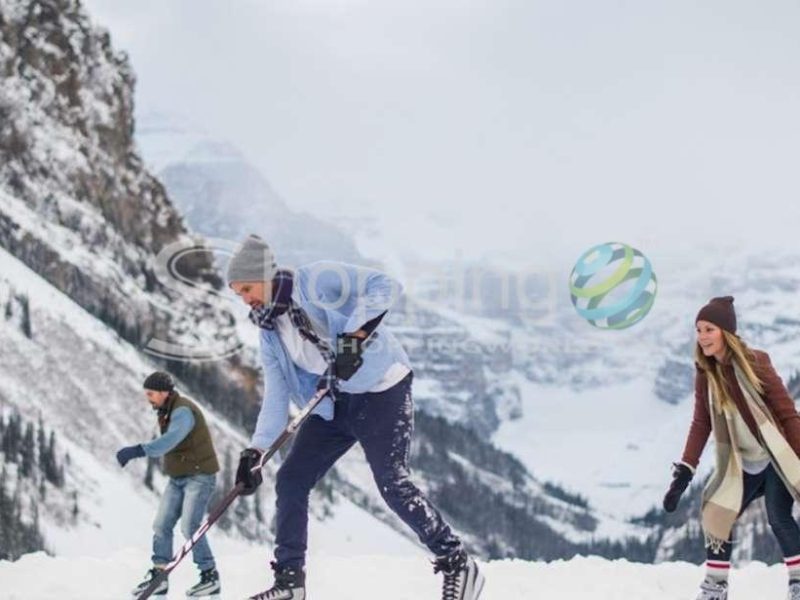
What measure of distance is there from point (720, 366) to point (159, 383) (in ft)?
14.3

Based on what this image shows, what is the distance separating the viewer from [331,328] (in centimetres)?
665

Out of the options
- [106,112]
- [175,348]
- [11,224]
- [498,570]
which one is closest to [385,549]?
[175,348]

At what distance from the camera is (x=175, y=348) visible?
381ft

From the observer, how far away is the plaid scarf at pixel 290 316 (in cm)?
650

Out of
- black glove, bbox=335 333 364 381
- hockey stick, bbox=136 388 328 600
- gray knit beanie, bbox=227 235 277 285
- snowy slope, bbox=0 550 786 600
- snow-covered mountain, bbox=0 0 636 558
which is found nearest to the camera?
black glove, bbox=335 333 364 381

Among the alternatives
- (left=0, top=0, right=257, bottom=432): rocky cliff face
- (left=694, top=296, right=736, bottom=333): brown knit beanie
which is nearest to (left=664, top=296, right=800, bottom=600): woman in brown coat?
(left=694, top=296, right=736, bottom=333): brown knit beanie

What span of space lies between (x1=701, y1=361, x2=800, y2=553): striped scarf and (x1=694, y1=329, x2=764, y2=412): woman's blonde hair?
33 millimetres

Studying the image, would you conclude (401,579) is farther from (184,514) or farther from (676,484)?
(676,484)

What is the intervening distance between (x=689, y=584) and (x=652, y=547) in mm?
159029

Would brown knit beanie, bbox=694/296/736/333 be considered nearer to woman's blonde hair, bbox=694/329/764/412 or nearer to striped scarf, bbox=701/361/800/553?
woman's blonde hair, bbox=694/329/764/412

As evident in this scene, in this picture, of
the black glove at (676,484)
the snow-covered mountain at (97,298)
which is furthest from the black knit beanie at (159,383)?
the snow-covered mountain at (97,298)

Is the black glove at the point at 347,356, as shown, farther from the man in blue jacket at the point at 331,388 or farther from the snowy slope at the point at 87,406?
the snowy slope at the point at 87,406

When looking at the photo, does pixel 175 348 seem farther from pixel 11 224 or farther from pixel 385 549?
pixel 385 549

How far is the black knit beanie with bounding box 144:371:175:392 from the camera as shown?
8.52m
